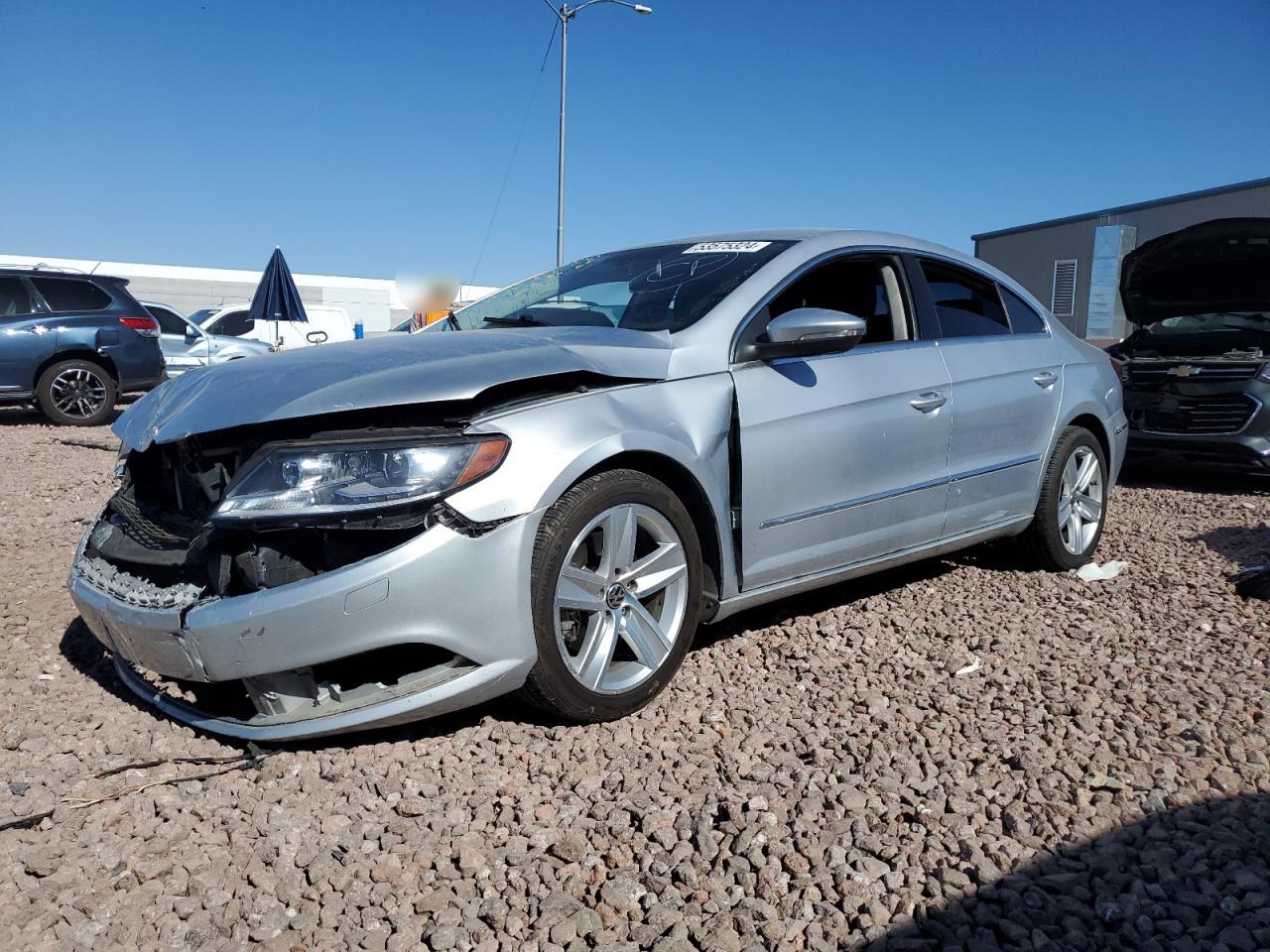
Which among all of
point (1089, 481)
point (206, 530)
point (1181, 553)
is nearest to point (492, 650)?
point (206, 530)

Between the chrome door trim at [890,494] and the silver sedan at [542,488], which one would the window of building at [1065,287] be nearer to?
the chrome door trim at [890,494]

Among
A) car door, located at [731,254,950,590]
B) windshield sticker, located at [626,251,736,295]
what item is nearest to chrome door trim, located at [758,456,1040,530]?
car door, located at [731,254,950,590]

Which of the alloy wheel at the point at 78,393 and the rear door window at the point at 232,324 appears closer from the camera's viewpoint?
the alloy wheel at the point at 78,393

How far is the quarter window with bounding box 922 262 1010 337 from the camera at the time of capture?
4391 millimetres

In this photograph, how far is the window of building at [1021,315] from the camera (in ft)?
15.7

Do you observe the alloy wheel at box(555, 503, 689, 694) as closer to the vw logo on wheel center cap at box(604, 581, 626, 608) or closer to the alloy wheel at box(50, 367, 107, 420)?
the vw logo on wheel center cap at box(604, 581, 626, 608)

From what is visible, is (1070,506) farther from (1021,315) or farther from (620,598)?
(620,598)

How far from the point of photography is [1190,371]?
24.5 ft

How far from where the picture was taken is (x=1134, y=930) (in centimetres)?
209

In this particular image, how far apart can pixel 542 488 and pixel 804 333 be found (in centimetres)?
112

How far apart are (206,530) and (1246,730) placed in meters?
2.99

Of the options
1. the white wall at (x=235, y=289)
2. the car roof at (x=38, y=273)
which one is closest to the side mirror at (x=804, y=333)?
the car roof at (x=38, y=273)

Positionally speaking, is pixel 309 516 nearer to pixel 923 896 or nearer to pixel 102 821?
pixel 102 821

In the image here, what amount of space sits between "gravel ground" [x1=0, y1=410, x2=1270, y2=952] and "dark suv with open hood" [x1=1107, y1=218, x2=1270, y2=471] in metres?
3.79
